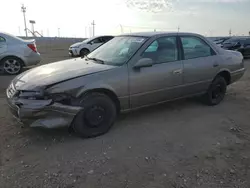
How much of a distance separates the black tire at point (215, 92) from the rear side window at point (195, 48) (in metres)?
0.61

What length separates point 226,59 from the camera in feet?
17.9

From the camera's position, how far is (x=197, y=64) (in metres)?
4.92

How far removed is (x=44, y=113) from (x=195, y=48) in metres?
3.15

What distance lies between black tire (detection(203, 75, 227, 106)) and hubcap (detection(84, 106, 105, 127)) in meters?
2.56

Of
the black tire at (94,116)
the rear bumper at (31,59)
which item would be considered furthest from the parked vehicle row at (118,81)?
the rear bumper at (31,59)

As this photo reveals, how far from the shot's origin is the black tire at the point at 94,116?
12.0 feet

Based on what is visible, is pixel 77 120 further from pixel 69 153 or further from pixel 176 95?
pixel 176 95

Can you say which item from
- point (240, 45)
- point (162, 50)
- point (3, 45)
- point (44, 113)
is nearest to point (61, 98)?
point (44, 113)

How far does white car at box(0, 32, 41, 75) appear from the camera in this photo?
28.9ft

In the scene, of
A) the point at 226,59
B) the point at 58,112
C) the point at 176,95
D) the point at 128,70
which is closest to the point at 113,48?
the point at 128,70

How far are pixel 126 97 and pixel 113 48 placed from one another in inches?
43.0

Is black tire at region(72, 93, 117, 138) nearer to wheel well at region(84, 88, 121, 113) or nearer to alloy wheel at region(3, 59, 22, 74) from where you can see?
wheel well at region(84, 88, 121, 113)

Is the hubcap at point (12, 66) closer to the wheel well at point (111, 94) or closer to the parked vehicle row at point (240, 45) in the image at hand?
the wheel well at point (111, 94)

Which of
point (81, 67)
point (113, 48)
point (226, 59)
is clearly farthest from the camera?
point (226, 59)
